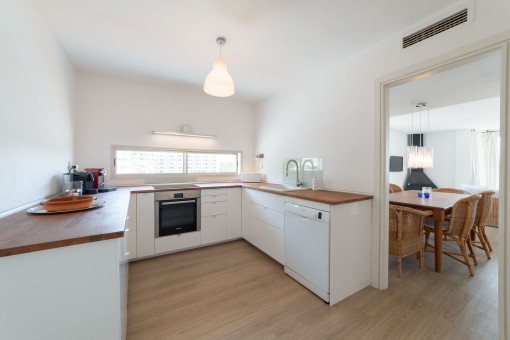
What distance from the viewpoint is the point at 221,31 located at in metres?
1.85

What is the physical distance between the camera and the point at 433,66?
161 centimetres

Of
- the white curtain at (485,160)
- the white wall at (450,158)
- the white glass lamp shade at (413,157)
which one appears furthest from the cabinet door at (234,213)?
the white curtain at (485,160)

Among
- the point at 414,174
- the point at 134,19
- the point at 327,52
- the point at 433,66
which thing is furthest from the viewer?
the point at 414,174

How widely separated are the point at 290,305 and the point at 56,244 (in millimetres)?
1717

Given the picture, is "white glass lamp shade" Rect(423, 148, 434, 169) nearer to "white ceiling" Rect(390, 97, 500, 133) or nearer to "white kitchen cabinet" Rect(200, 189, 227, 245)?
"white ceiling" Rect(390, 97, 500, 133)

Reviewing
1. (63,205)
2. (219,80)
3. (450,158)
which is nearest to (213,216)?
(63,205)

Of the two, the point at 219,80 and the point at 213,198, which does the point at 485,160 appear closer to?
the point at 213,198

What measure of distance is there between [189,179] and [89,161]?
1.40m

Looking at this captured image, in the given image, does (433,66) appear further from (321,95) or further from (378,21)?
(321,95)

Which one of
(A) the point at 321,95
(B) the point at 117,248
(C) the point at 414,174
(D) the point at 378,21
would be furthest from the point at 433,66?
(C) the point at 414,174

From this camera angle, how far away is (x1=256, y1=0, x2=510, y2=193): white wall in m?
1.45

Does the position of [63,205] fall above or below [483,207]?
above

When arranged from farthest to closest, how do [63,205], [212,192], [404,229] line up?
[212,192]
[404,229]
[63,205]

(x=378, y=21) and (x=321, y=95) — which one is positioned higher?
(x=378, y=21)
